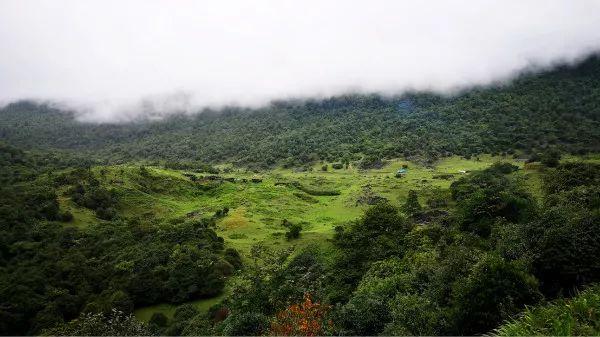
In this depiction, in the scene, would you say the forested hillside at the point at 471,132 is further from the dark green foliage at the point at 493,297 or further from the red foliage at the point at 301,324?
the dark green foliage at the point at 493,297

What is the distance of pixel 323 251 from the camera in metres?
57.2

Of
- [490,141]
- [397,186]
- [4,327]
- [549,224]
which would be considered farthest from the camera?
[490,141]

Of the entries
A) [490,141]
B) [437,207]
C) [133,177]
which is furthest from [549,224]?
[490,141]

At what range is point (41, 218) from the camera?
75.3 metres

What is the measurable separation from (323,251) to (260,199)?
45.3 metres

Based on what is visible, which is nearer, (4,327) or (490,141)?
(4,327)

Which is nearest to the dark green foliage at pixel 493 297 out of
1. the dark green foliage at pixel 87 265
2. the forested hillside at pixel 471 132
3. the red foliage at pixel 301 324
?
the red foliage at pixel 301 324

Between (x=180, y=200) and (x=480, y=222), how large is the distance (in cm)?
7447

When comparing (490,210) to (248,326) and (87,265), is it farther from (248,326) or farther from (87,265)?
(87,265)

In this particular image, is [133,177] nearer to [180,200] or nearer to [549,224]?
[180,200]

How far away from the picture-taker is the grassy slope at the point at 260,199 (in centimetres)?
7906

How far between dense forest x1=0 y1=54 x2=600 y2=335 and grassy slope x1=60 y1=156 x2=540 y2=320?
2.15 ft

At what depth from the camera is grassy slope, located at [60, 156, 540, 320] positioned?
259 feet

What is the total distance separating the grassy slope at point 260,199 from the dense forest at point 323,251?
654 mm
